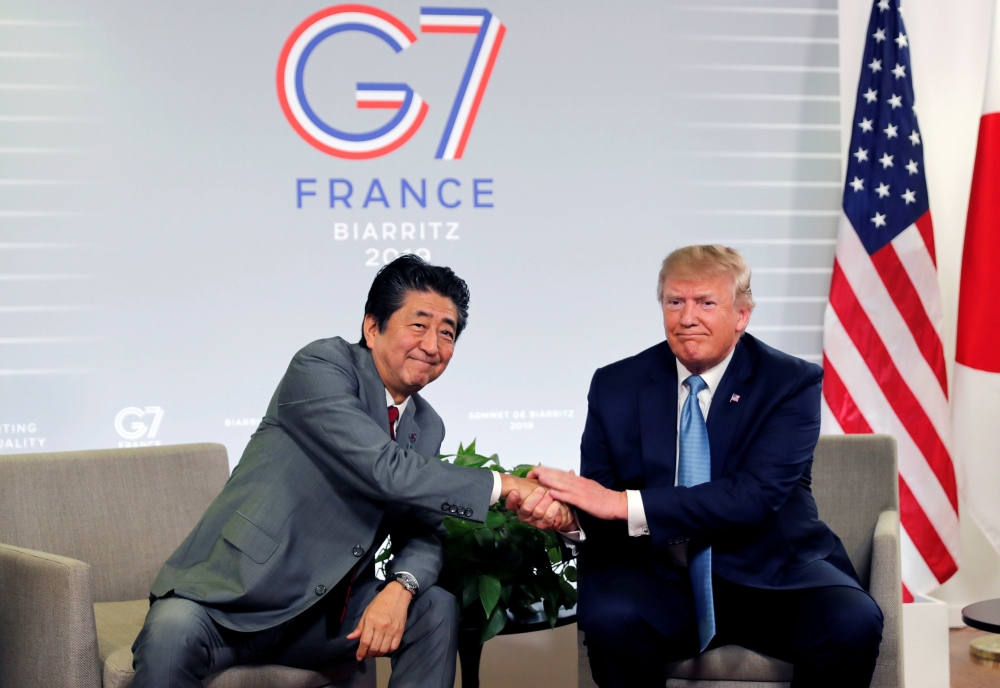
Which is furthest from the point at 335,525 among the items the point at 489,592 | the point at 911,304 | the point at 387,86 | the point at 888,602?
the point at 911,304

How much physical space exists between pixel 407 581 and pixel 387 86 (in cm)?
237

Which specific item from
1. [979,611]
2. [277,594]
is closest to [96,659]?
[277,594]

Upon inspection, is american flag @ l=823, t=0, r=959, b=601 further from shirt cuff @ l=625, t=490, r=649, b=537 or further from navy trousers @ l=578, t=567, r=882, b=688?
shirt cuff @ l=625, t=490, r=649, b=537

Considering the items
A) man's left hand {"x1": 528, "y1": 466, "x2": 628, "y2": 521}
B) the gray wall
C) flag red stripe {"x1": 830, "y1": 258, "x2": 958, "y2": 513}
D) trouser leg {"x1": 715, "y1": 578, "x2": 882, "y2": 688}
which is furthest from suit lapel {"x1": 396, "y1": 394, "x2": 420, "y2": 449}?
flag red stripe {"x1": 830, "y1": 258, "x2": 958, "y2": 513}

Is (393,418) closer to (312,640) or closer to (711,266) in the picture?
(312,640)

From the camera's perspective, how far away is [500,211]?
13.6 feet

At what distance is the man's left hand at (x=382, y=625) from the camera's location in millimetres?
2236

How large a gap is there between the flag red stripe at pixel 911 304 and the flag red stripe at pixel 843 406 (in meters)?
0.36

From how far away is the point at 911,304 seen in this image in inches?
161

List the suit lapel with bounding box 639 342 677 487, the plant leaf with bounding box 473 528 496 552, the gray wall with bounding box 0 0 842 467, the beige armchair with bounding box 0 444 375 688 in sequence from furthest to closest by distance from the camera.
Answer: the gray wall with bounding box 0 0 842 467 → the plant leaf with bounding box 473 528 496 552 → the suit lapel with bounding box 639 342 677 487 → the beige armchair with bounding box 0 444 375 688

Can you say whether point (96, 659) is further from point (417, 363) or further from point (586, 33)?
point (586, 33)

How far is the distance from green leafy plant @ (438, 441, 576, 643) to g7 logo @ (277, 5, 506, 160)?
181 centimetres

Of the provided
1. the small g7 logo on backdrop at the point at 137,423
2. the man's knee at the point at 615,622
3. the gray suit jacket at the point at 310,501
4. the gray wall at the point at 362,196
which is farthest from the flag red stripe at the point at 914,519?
the small g7 logo on backdrop at the point at 137,423

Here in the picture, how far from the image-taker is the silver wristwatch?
2334 millimetres
